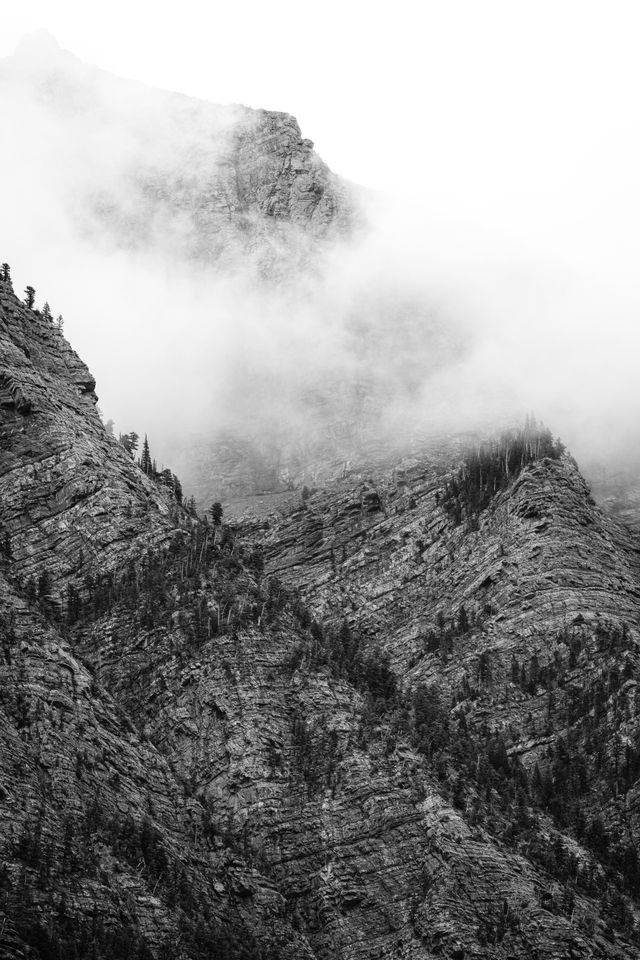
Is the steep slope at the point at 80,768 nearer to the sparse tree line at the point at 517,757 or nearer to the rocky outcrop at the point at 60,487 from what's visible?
the rocky outcrop at the point at 60,487

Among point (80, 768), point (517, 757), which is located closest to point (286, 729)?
point (80, 768)

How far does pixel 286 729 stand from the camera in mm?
139625

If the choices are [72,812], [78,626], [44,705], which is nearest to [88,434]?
[78,626]

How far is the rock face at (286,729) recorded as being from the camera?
383 ft

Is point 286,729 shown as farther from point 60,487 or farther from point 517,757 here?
point 60,487

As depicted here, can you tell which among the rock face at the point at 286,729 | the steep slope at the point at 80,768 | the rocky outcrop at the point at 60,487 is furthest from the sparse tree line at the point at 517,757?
the rocky outcrop at the point at 60,487

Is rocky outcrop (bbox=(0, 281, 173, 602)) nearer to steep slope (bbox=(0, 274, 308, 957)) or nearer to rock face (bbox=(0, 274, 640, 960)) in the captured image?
steep slope (bbox=(0, 274, 308, 957))

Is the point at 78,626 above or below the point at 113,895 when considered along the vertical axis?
above

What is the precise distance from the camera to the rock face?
383 feet

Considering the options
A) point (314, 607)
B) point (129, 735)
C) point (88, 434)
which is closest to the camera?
point (129, 735)

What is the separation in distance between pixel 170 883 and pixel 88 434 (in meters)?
67.2

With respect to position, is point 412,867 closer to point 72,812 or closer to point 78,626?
point 72,812

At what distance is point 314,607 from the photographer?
19438cm

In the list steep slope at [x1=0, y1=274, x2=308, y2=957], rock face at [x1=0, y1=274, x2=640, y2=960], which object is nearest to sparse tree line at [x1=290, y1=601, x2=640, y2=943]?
rock face at [x1=0, y1=274, x2=640, y2=960]
